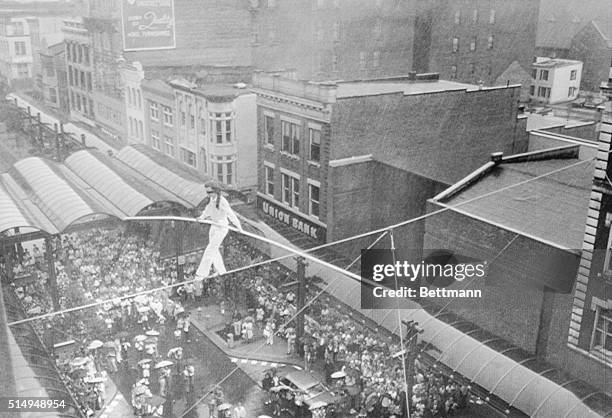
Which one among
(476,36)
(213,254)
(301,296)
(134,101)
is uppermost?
(476,36)

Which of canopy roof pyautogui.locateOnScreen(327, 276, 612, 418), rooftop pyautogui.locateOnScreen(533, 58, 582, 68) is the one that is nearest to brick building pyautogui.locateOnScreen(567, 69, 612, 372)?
canopy roof pyautogui.locateOnScreen(327, 276, 612, 418)

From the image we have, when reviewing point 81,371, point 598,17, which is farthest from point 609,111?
point 81,371

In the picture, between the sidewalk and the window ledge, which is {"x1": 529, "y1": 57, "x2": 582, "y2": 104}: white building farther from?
the sidewalk

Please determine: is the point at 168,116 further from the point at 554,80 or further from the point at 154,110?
the point at 554,80

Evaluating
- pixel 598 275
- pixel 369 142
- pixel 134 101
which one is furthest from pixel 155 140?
pixel 598 275

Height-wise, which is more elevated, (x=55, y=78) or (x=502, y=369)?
(x=55, y=78)

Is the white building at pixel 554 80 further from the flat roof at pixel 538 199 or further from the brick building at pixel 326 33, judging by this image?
the brick building at pixel 326 33
